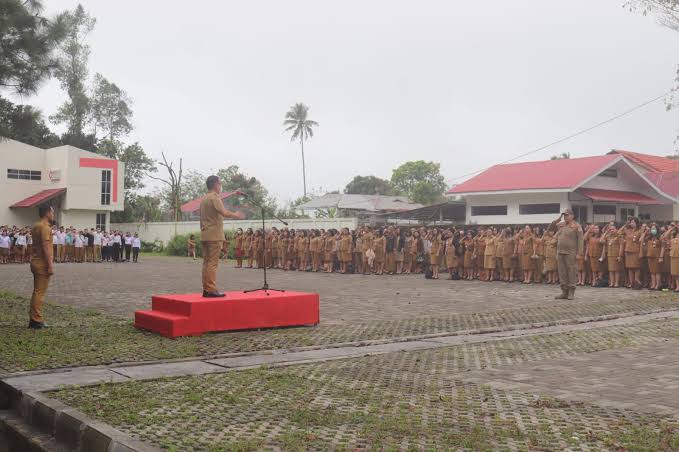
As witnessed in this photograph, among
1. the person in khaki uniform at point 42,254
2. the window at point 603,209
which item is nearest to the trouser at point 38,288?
the person in khaki uniform at point 42,254

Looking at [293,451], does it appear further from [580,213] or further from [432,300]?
[580,213]

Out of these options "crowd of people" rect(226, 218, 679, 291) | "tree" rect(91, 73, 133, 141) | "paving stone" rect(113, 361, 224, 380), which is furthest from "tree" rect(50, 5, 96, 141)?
"paving stone" rect(113, 361, 224, 380)

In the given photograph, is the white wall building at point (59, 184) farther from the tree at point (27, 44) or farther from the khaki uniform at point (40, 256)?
the khaki uniform at point (40, 256)

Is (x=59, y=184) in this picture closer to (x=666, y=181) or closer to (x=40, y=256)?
(x=666, y=181)

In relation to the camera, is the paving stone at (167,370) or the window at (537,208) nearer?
the paving stone at (167,370)

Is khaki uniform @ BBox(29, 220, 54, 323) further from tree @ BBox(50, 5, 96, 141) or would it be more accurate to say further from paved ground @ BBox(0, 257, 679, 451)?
tree @ BBox(50, 5, 96, 141)

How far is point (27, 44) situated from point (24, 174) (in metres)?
34.3

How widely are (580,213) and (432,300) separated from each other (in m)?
20.5

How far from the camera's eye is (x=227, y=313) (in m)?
9.90

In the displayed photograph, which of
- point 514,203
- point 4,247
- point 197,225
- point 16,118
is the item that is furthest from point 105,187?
point 16,118

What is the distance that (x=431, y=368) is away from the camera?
7434mm

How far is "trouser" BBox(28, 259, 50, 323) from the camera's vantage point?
10.1 meters

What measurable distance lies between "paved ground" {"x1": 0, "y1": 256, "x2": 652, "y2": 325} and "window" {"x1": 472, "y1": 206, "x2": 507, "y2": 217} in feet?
44.2

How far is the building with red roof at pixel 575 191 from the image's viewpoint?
32.0 meters
